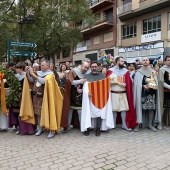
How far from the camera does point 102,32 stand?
2816 centimetres

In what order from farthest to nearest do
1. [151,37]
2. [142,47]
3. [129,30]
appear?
1. [129,30]
2. [142,47]
3. [151,37]

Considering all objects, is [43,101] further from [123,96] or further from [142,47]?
[142,47]

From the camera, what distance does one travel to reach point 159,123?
5.66 m

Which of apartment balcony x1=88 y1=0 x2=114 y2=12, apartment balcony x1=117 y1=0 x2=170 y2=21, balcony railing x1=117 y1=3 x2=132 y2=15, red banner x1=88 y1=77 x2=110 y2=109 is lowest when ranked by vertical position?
red banner x1=88 y1=77 x2=110 y2=109

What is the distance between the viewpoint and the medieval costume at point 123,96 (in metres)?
5.51

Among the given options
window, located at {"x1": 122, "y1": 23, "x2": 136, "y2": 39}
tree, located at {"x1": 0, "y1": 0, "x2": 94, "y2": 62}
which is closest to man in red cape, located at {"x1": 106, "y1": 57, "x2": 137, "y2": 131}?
tree, located at {"x1": 0, "y1": 0, "x2": 94, "y2": 62}

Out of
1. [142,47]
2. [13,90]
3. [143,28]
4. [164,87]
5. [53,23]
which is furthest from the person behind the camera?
[143,28]

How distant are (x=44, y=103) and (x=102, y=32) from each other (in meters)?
24.4

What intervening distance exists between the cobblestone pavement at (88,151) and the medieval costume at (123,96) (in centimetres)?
Result: 41

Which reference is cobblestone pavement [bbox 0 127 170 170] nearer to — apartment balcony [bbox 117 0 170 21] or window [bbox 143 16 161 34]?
apartment balcony [bbox 117 0 170 21]

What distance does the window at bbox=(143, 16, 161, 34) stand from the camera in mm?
21281

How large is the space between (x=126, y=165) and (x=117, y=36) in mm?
23430

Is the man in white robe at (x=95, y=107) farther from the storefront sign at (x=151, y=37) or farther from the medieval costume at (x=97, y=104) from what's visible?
the storefront sign at (x=151, y=37)

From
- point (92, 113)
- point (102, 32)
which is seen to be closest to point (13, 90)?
point (92, 113)
